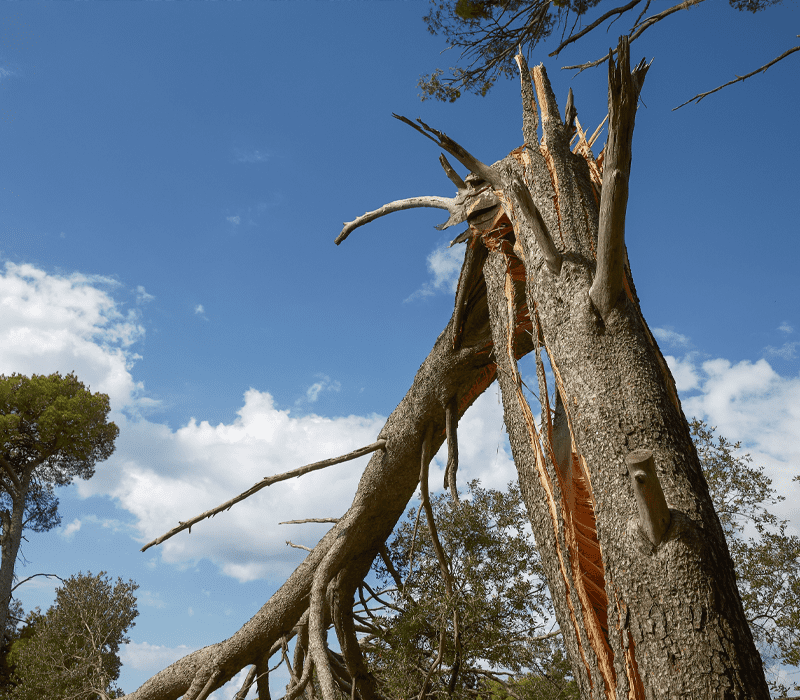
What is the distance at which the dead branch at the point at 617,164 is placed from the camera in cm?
280

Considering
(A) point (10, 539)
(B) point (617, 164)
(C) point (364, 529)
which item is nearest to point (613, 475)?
(B) point (617, 164)

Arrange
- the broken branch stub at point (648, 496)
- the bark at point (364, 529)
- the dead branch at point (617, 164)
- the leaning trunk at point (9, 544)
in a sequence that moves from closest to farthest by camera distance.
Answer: the broken branch stub at point (648, 496) → the dead branch at point (617, 164) → the bark at point (364, 529) → the leaning trunk at point (9, 544)

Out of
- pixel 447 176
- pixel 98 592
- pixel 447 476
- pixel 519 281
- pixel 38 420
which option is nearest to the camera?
pixel 519 281

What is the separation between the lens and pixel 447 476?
572cm

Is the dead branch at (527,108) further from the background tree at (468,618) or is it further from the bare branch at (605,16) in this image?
the background tree at (468,618)

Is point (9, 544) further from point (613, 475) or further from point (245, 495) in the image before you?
point (613, 475)

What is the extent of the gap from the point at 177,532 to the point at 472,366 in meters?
3.32

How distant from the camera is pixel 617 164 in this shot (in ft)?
9.71

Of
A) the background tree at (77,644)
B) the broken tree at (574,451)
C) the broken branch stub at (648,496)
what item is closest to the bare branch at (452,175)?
the broken tree at (574,451)

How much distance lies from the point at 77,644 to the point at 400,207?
9672 mm

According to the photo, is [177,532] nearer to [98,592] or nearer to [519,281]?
[519,281]

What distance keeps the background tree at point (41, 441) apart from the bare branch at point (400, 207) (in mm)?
11143

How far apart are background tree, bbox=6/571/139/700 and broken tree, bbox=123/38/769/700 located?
13.1 feet

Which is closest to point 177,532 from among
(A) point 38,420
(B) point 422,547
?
(B) point 422,547
